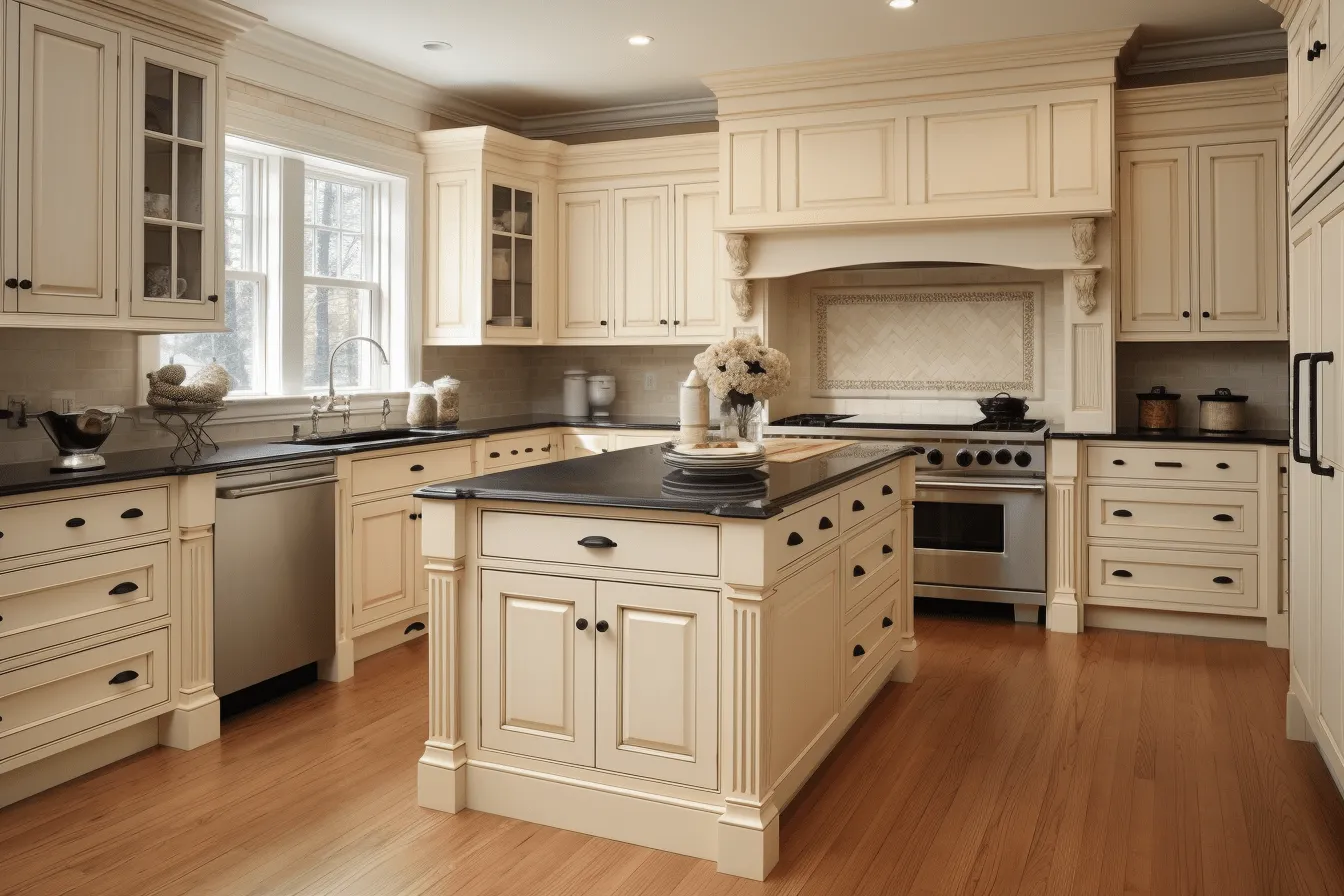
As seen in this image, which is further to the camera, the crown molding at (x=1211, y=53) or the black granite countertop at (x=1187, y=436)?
the crown molding at (x=1211, y=53)

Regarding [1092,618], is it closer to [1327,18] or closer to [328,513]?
[1327,18]

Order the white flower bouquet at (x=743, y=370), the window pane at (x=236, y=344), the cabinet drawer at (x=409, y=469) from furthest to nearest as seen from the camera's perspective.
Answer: the window pane at (x=236, y=344) → the cabinet drawer at (x=409, y=469) → the white flower bouquet at (x=743, y=370)

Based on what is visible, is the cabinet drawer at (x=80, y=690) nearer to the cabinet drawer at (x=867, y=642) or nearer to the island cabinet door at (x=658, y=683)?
the island cabinet door at (x=658, y=683)

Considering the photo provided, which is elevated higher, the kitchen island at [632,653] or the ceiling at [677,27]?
the ceiling at [677,27]

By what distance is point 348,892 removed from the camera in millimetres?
2523

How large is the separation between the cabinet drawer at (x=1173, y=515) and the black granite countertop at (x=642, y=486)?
1.84 m

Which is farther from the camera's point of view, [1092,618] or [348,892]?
[1092,618]

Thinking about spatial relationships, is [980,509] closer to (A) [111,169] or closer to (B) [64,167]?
(A) [111,169]

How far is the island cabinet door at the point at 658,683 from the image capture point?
2.68 meters

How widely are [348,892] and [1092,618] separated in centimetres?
375

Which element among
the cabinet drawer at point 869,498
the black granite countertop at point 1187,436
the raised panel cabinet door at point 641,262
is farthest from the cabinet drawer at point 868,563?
the raised panel cabinet door at point 641,262

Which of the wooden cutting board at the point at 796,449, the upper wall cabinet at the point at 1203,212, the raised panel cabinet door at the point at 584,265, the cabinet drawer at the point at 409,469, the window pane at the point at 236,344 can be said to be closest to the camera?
the wooden cutting board at the point at 796,449

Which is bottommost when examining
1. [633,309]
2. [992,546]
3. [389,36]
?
[992,546]

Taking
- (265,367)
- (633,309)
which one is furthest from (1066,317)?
(265,367)
